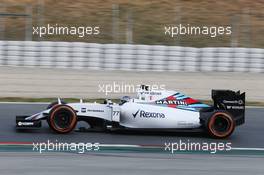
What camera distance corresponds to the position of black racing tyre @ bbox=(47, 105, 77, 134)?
9.04 metres

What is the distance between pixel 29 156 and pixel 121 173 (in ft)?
4.40

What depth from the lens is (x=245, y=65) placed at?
16.6 metres

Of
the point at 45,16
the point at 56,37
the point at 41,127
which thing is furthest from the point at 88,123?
the point at 45,16

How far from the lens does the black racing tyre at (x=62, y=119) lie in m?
9.04

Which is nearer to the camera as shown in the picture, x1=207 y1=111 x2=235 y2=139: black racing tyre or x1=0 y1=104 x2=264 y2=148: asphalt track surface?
x1=0 y1=104 x2=264 y2=148: asphalt track surface

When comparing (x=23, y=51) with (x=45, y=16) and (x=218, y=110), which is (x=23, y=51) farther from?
(x=218, y=110)
